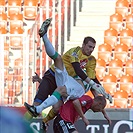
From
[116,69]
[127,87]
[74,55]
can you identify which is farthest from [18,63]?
[74,55]

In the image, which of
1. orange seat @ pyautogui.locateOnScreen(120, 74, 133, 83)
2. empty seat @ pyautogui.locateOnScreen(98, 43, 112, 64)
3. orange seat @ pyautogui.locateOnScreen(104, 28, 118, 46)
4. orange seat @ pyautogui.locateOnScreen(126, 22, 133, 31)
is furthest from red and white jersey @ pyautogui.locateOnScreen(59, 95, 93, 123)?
orange seat @ pyautogui.locateOnScreen(126, 22, 133, 31)

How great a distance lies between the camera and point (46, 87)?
18.1 ft

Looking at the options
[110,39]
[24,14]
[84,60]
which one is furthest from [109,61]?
[84,60]

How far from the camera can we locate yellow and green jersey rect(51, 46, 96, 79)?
527 cm

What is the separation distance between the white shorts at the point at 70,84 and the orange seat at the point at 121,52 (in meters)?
5.62

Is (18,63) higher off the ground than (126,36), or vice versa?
(126,36)

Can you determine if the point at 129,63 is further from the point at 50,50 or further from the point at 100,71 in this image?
the point at 50,50

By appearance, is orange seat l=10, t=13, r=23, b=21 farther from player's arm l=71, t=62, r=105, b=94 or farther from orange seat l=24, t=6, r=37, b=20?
player's arm l=71, t=62, r=105, b=94

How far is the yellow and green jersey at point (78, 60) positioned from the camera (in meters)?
5.27

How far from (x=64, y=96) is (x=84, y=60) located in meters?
0.58

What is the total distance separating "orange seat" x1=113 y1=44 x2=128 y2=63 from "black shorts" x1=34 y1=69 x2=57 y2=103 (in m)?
5.35

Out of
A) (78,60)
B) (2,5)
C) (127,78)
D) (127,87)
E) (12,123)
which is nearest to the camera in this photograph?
(12,123)

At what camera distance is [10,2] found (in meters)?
11.3

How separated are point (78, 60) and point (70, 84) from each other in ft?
0.90
